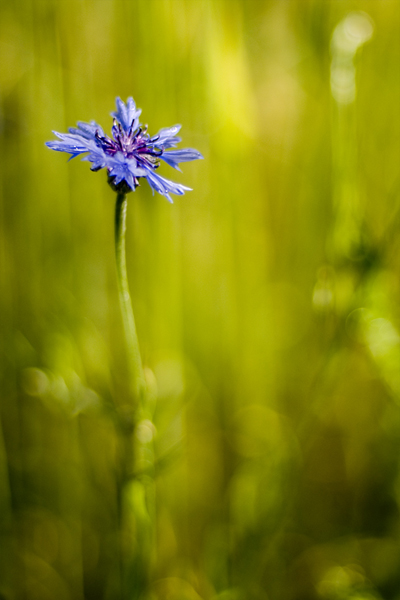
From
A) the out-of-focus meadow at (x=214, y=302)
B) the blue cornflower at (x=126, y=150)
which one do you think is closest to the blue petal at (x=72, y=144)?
the blue cornflower at (x=126, y=150)

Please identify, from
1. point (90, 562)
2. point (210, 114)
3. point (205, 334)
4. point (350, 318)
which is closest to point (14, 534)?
point (90, 562)

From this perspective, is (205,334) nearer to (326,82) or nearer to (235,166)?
(235,166)

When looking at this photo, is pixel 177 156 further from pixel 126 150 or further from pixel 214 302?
pixel 214 302

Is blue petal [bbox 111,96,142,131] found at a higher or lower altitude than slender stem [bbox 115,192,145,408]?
higher

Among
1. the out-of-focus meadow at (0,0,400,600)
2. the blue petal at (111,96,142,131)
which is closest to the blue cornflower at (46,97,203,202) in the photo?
the blue petal at (111,96,142,131)

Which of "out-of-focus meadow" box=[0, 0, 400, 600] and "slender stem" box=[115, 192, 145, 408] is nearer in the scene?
"slender stem" box=[115, 192, 145, 408]

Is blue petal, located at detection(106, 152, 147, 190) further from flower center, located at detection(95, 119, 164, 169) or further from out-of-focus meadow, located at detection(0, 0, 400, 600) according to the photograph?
out-of-focus meadow, located at detection(0, 0, 400, 600)
